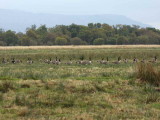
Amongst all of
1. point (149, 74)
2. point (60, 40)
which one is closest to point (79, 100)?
point (149, 74)

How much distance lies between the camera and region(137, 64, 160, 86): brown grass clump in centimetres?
1548

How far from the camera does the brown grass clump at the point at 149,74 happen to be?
50.8 ft

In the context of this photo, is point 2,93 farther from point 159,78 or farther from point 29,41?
point 29,41

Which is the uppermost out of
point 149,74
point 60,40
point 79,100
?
point 149,74

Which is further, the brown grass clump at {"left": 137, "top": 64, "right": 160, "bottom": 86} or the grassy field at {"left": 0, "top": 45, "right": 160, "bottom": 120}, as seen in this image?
the brown grass clump at {"left": 137, "top": 64, "right": 160, "bottom": 86}

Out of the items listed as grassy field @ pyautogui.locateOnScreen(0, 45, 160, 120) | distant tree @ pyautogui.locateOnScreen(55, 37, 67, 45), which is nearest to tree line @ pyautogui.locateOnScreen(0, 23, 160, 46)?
distant tree @ pyautogui.locateOnScreen(55, 37, 67, 45)

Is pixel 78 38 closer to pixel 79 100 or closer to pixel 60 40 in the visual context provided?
pixel 60 40

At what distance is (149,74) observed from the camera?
15.7 m

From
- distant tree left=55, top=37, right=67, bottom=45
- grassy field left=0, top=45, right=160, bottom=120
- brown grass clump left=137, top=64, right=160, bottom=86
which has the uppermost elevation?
brown grass clump left=137, top=64, right=160, bottom=86

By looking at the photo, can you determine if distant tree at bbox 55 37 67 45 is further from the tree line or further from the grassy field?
the grassy field

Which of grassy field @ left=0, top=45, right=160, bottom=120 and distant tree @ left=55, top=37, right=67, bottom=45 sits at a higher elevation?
grassy field @ left=0, top=45, right=160, bottom=120

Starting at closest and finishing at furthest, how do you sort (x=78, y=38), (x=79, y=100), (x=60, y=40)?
(x=79, y=100)
(x=60, y=40)
(x=78, y=38)

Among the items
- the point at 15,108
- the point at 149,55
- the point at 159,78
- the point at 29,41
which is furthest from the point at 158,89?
the point at 29,41

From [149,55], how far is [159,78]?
28.6 meters
